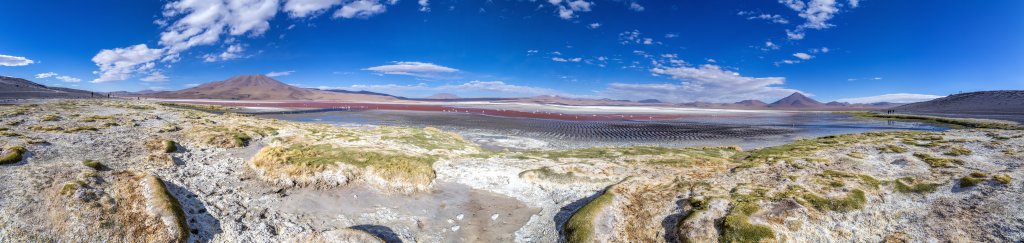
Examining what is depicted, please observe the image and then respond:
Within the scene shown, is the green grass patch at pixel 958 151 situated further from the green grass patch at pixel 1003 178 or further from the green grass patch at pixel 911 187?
the green grass patch at pixel 911 187

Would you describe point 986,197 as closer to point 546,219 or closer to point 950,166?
point 950,166

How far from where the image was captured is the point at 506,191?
15578mm

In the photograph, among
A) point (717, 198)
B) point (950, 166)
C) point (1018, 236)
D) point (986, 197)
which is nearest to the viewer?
point (1018, 236)

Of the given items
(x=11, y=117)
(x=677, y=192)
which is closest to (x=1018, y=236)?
(x=677, y=192)

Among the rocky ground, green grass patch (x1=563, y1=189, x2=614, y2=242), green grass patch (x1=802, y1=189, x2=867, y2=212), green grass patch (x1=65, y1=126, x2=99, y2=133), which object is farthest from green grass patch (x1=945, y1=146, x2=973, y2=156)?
green grass patch (x1=65, y1=126, x2=99, y2=133)

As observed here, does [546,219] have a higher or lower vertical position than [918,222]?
lower

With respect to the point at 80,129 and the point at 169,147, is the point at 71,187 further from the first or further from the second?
the point at 80,129

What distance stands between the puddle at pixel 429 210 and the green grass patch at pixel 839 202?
25.2 ft

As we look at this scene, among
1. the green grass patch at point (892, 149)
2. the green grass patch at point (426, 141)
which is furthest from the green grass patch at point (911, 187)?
the green grass patch at point (426, 141)

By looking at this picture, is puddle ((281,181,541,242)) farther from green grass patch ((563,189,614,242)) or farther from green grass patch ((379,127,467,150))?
green grass patch ((379,127,467,150))

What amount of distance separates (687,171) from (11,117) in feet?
128

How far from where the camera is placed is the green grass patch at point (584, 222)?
36.6 ft

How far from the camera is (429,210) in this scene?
13.9 m

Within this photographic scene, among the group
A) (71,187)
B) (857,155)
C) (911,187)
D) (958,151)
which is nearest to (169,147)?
(71,187)
